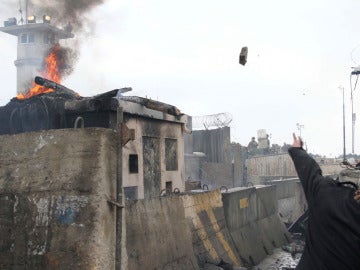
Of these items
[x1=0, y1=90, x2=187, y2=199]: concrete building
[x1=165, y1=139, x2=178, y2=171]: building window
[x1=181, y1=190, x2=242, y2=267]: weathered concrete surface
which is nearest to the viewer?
[x1=181, y1=190, x2=242, y2=267]: weathered concrete surface

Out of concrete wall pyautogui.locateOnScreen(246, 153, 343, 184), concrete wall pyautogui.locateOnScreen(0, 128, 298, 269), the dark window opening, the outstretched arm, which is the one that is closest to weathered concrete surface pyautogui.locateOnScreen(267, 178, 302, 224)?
the dark window opening

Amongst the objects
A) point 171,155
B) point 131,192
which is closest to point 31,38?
point 171,155

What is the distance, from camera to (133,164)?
11.4 meters

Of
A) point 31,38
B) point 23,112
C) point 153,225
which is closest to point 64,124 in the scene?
point 23,112

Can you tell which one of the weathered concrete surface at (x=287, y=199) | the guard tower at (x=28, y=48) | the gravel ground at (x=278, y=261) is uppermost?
the guard tower at (x=28, y=48)

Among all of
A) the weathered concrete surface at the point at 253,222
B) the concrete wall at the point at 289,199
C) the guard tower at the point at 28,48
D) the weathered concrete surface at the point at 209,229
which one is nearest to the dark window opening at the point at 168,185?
the weathered concrete surface at the point at 253,222

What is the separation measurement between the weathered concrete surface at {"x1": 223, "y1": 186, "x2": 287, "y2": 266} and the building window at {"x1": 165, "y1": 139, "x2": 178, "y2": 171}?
2.47m

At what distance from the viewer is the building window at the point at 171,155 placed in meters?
13.2

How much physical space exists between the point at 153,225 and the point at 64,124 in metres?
4.78

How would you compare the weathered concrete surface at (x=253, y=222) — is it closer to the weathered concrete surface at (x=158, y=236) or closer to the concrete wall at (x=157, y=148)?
the concrete wall at (x=157, y=148)

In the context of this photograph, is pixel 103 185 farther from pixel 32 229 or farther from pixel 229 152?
pixel 229 152

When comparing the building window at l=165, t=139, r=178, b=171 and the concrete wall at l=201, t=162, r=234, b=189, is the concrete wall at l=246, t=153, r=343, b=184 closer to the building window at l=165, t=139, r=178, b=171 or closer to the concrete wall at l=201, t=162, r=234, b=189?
the concrete wall at l=201, t=162, r=234, b=189

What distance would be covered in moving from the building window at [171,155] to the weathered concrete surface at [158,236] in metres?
4.84

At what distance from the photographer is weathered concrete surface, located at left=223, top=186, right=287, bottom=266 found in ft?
35.9
